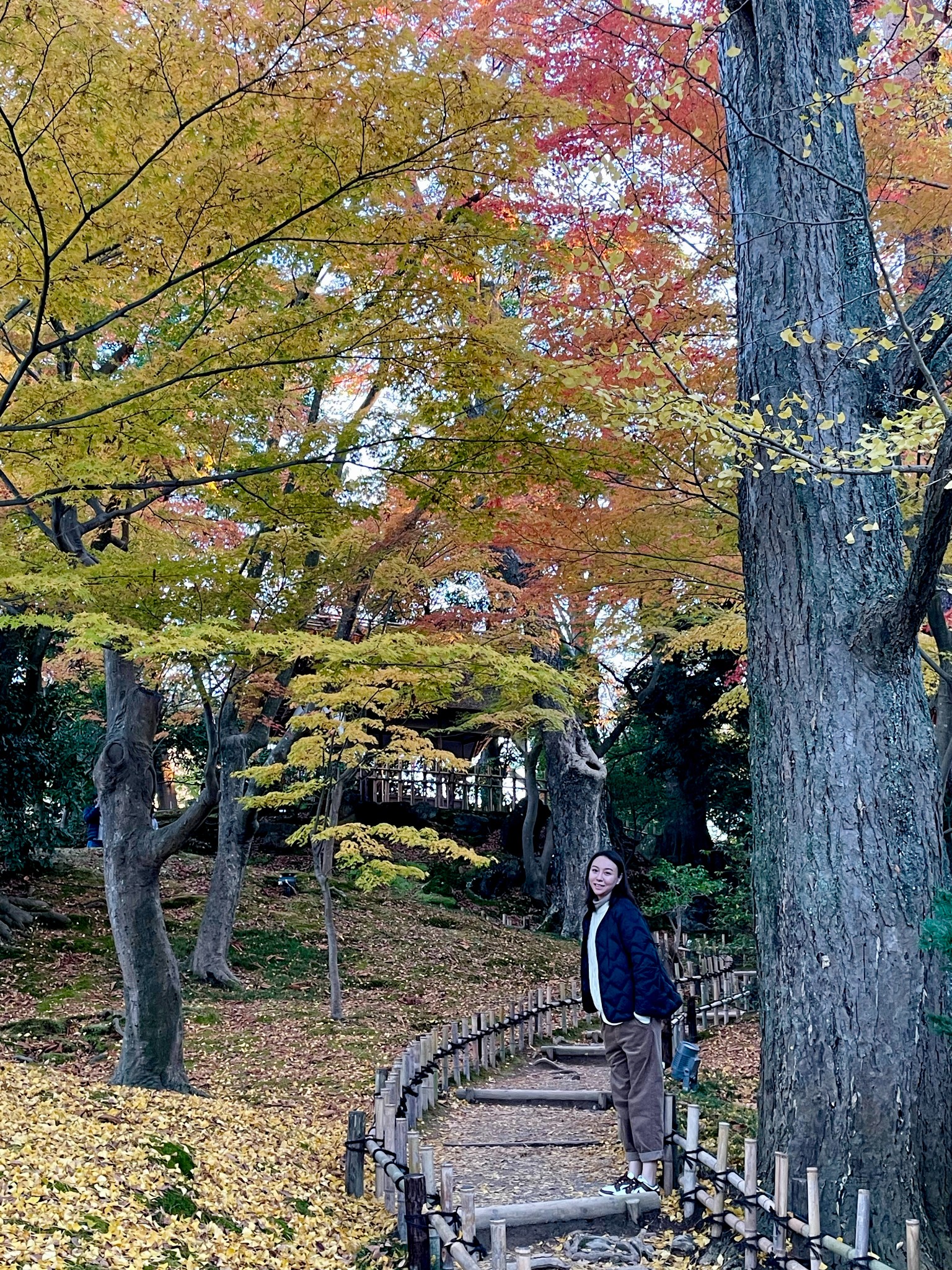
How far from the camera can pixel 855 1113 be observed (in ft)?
13.2

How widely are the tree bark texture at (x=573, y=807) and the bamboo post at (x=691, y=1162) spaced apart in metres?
12.1

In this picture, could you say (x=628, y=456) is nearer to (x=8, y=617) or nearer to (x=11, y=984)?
(x=8, y=617)

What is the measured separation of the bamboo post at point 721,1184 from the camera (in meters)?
4.04

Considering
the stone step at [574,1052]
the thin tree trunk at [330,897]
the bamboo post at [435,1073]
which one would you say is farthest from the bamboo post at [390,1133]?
the thin tree trunk at [330,897]

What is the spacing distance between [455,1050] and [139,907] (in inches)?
106

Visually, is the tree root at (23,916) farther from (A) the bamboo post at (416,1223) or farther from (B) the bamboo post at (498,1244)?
(B) the bamboo post at (498,1244)

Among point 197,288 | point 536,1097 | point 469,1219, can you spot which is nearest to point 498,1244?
point 469,1219

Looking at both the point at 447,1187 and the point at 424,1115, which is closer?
the point at 447,1187

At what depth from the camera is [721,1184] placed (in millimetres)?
4113

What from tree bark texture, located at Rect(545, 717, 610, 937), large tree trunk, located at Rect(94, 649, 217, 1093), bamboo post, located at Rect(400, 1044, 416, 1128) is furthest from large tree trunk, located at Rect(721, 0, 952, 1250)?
tree bark texture, located at Rect(545, 717, 610, 937)

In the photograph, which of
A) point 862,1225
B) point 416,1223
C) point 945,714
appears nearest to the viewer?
point 862,1225

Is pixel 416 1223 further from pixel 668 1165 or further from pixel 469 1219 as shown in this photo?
pixel 668 1165

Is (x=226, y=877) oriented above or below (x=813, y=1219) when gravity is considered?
above


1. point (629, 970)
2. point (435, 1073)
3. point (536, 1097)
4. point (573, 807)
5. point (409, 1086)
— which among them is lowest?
point (536, 1097)
